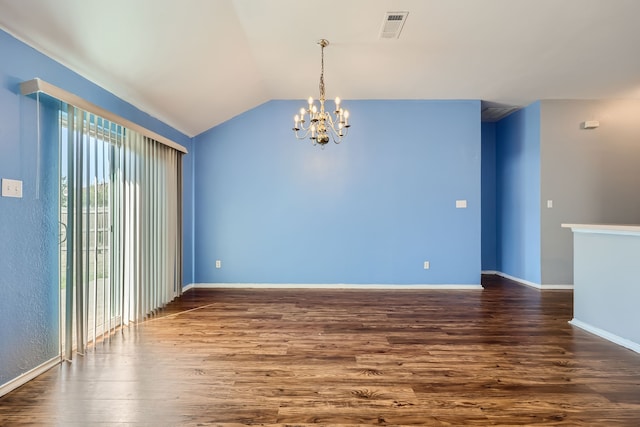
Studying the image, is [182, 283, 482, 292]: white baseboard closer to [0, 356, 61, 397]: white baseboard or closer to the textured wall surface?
the textured wall surface

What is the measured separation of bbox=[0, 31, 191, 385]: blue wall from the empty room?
2cm

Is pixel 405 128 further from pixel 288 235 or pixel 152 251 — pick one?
pixel 152 251

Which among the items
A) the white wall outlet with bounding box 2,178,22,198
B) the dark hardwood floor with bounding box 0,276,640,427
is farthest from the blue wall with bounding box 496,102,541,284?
the white wall outlet with bounding box 2,178,22,198

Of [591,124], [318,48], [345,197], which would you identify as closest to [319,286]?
[345,197]

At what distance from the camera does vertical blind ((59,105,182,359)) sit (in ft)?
8.09

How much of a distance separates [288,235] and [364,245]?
48.1 inches

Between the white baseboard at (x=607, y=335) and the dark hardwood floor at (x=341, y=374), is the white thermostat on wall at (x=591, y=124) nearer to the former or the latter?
the dark hardwood floor at (x=341, y=374)

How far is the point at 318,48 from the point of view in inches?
139

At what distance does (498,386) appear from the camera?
2.09 metres

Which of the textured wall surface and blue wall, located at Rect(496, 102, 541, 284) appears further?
blue wall, located at Rect(496, 102, 541, 284)

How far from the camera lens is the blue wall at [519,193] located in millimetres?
5086

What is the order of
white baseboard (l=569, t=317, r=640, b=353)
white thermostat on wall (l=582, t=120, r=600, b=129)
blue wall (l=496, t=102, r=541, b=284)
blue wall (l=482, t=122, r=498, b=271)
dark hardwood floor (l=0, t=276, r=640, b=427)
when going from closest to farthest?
dark hardwood floor (l=0, t=276, r=640, b=427), white baseboard (l=569, t=317, r=640, b=353), white thermostat on wall (l=582, t=120, r=600, b=129), blue wall (l=496, t=102, r=541, b=284), blue wall (l=482, t=122, r=498, b=271)

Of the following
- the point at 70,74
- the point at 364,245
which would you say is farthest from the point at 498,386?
the point at 70,74

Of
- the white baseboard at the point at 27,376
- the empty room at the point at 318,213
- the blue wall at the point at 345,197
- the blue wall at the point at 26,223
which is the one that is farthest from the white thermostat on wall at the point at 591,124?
the white baseboard at the point at 27,376
